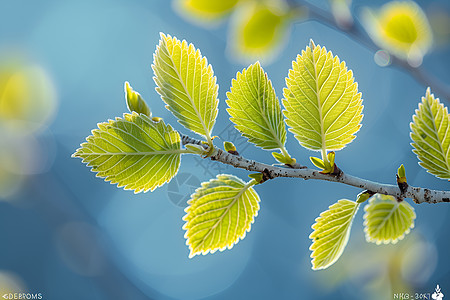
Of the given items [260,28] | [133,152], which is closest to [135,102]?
[133,152]

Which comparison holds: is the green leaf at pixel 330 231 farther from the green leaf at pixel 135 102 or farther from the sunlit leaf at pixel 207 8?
the sunlit leaf at pixel 207 8

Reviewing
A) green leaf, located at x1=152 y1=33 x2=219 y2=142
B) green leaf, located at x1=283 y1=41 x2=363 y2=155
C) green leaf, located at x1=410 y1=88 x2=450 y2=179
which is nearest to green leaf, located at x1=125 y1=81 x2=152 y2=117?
green leaf, located at x1=152 y1=33 x2=219 y2=142

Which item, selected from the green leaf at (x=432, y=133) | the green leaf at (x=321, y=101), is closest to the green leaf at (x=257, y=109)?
the green leaf at (x=321, y=101)

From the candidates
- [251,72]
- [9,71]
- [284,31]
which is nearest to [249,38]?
[284,31]

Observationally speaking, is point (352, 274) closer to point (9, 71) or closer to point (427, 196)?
point (427, 196)

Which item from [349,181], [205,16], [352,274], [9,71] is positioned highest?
[205,16]

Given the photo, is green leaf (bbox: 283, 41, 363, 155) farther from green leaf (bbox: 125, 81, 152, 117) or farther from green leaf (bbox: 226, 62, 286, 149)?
green leaf (bbox: 125, 81, 152, 117)

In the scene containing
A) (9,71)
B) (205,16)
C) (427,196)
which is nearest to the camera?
(427,196)
